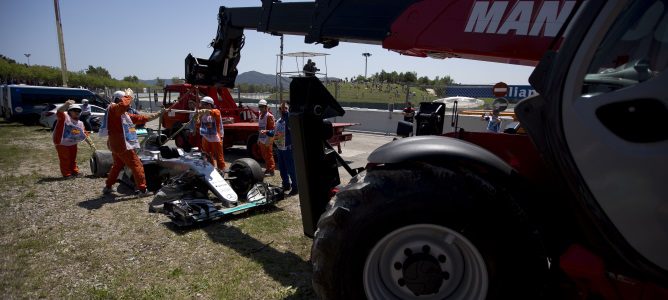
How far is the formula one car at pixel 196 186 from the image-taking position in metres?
5.11

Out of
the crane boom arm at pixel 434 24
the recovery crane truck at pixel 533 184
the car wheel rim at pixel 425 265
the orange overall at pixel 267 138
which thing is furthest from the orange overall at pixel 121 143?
the car wheel rim at pixel 425 265

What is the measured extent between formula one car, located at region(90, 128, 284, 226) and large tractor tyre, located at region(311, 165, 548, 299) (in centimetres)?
327

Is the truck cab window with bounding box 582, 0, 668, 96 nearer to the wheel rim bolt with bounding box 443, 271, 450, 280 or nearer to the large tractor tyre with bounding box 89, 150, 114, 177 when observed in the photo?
the wheel rim bolt with bounding box 443, 271, 450, 280

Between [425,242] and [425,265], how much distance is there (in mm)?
127

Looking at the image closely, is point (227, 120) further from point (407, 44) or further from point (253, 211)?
point (407, 44)

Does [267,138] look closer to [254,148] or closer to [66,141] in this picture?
[254,148]

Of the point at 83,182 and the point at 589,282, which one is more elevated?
the point at 589,282

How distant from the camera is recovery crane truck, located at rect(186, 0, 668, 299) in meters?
1.71

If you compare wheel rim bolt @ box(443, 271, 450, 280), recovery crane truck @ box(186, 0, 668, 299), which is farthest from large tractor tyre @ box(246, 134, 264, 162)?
wheel rim bolt @ box(443, 271, 450, 280)

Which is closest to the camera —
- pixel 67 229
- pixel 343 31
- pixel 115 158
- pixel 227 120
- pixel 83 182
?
pixel 343 31

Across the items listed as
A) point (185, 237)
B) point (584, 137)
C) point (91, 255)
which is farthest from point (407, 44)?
point (91, 255)

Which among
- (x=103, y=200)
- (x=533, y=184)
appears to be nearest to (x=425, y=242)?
(x=533, y=184)

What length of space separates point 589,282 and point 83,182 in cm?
843

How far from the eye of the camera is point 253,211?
562 cm
